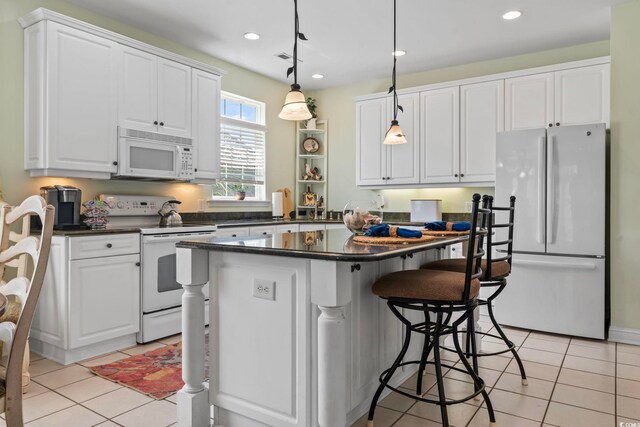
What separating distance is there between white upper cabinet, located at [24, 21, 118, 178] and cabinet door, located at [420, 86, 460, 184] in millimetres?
3242

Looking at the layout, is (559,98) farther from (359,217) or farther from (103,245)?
(103,245)

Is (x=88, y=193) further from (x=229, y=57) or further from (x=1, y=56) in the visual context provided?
(x=229, y=57)

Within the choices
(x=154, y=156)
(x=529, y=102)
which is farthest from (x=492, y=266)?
(x=154, y=156)

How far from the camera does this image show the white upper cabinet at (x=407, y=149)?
504cm

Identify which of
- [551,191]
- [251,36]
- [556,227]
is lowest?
[556,227]

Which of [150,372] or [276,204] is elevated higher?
[276,204]

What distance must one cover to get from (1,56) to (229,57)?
2207 millimetres

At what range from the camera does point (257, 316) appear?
2025mm

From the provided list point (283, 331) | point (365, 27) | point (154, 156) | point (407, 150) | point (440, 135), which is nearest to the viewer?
point (283, 331)

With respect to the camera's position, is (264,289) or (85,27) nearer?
(264,289)

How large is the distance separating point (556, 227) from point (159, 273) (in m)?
3.41

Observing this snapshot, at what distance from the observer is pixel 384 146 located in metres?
5.28

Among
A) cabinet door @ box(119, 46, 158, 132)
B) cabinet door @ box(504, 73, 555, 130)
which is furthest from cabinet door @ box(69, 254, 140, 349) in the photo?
cabinet door @ box(504, 73, 555, 130)

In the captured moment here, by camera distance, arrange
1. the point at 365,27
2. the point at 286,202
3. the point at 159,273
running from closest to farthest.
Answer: the point at 159,273
the point at 365,27
the point at 286,202
